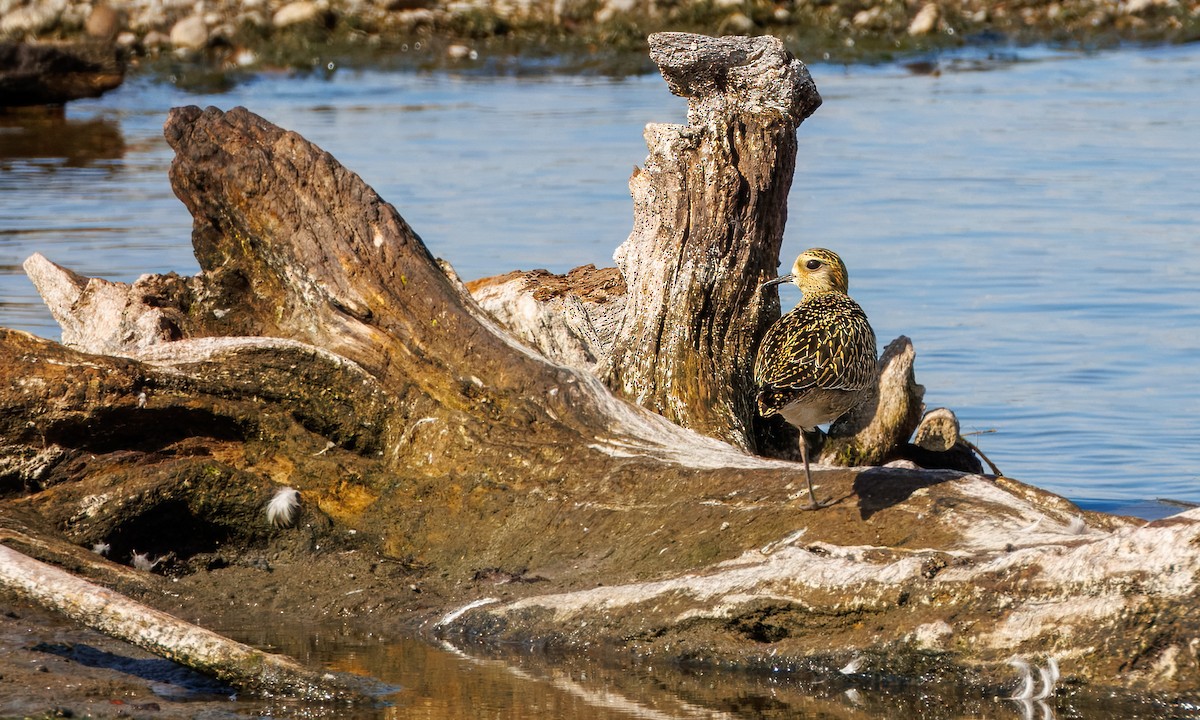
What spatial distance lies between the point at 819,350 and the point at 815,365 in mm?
124

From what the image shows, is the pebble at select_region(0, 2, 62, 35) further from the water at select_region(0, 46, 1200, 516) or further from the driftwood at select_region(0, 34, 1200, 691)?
the driftwood at select_region(0, 34, 1200, 691)

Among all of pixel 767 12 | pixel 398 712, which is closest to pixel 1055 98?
pixel 767 12

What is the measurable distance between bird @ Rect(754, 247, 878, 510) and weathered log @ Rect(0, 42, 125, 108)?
66.0 feet

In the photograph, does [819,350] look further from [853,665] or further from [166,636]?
[166,636]

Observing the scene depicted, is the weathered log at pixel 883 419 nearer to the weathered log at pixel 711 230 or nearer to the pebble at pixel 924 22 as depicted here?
the weathered log at pixel 711 230

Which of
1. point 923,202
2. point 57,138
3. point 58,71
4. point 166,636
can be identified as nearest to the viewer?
point 166,636

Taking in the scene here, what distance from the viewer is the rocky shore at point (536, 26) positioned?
3069 cm

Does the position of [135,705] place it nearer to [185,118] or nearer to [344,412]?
[344,412]

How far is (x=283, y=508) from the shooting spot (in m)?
7.38

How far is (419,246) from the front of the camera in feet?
26.3

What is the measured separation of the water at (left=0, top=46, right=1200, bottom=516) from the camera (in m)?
12.1

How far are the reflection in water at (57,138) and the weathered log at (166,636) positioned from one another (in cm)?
1753

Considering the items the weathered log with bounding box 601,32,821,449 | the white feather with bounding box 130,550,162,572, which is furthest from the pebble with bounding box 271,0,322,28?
the white feather with bounding box 130,550,162,572

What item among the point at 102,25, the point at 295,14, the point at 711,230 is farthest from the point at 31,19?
the point at 711,230
